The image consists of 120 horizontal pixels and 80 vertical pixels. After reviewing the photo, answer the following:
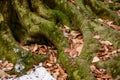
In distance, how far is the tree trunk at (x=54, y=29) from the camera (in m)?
3.54

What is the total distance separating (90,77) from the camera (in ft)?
10.8

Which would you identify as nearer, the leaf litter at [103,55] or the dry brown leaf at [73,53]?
the leaf litter at [103,55]

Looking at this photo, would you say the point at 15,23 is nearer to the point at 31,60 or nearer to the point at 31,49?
the point at 31,49

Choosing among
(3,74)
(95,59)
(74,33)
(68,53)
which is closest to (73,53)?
(68,53)

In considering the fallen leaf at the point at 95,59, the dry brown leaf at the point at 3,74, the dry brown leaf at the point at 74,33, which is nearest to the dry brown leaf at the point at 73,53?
the fallen leaf at the point at 95,59

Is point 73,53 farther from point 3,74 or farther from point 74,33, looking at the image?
point 3,74

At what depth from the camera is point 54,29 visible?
4117 millimetres

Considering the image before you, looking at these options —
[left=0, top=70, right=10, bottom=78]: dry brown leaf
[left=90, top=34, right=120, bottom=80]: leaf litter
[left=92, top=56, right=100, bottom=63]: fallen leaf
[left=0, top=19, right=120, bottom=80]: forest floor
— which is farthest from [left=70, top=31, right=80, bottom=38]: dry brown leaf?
[left=0, top=70, right=10, bottom=78]: dry brown leaf

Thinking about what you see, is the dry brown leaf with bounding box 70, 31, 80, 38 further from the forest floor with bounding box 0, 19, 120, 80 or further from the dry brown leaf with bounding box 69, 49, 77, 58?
the dry brown leaf with bounding box 69, 49, 77, 58

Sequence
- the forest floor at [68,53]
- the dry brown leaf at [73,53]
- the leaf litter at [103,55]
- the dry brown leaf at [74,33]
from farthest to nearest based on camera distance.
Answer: the dry brown leaf at [74,33], the dry brown leaf at [73,53], the forest floor at [68,53], the leaf litter at [103,55]

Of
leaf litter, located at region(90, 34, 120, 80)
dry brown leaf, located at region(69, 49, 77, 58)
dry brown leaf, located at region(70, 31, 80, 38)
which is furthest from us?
dry brown leaf, located at region(70, 31, 80, 38)

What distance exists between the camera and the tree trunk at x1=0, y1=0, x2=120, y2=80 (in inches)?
139

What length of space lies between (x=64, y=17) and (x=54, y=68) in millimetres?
969

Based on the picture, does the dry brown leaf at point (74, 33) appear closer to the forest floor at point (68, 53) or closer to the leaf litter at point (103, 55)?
the forest floor at point (68, 53)
